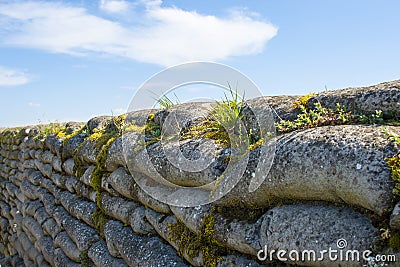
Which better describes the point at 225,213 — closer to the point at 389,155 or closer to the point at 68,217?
the point at 389,155

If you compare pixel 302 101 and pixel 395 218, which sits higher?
pixel 302 101

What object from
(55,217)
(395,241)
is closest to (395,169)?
(395,241)

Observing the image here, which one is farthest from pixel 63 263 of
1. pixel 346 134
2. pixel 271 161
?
pixel 346 134

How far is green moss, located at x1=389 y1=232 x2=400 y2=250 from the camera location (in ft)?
7.56

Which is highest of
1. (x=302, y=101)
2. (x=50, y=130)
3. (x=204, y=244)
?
(x=302, y=101)

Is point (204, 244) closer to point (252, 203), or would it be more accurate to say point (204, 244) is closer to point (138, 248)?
point (252, 203)

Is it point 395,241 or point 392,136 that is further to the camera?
point 392,136

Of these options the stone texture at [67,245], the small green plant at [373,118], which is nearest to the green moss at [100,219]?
the stone texture at [67,245]

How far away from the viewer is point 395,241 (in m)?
2.31

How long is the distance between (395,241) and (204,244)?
1566mm

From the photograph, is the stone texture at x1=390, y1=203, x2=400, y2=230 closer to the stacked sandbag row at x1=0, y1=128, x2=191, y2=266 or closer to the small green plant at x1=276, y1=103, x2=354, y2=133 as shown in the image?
the small green plant at x1=276, y1=103, x2=354, y2=133

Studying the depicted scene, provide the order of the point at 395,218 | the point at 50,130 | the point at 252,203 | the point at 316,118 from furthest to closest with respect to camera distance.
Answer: the point at 50,130 < the point at 316,118 < the point at 252,203 < the point at 395,218

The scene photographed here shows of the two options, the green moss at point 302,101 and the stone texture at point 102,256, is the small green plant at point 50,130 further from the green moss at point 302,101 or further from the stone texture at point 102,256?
the green moss at point 302,101

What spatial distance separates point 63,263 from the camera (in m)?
6.23
